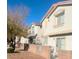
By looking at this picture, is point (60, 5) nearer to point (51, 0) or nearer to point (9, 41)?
point (51, 0)

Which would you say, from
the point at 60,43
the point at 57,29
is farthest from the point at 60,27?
the point at 60,43

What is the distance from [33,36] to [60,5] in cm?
42

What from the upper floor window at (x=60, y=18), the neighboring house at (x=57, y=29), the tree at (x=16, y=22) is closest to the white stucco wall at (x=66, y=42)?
the neighboring house at (x=57, y=29)

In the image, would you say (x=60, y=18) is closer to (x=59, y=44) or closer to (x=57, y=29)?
(x=57, y=29)

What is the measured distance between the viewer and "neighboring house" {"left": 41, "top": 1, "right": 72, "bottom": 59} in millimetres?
2121

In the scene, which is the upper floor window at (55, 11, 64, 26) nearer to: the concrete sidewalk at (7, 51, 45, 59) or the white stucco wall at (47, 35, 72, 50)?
the white stucco wall at (47, 35, 72, 50)

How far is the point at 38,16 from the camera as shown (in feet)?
6.96

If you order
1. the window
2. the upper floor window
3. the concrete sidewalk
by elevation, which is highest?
the upper floor window

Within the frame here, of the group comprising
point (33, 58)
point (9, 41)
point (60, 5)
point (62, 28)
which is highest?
point (60, 5)

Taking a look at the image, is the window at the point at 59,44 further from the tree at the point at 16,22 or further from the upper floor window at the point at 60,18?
the tree at the point at 16,22

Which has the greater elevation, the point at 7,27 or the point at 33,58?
the point at 7,27

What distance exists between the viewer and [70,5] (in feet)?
7.14

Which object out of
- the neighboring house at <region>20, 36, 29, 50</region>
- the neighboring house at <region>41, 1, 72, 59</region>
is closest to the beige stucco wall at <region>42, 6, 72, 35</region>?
the neighboring house at <region>41, 1, 72, 59</region>
